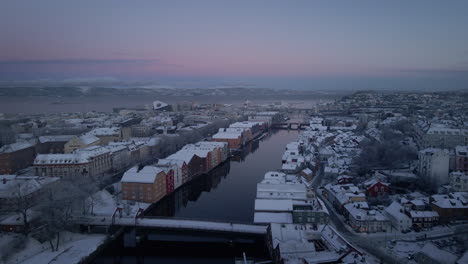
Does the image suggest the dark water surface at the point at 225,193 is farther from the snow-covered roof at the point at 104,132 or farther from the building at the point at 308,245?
the snow-covered roof at the point at 104,132

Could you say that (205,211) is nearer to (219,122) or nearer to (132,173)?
(132,173)

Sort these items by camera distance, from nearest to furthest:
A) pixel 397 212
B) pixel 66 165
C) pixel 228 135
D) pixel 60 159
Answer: pixel 397 212
pixel 66 165
pixel 60 159
pixel 228 135

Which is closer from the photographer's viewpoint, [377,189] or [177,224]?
[177,224]

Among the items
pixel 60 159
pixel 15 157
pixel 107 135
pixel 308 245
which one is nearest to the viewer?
pixel 308 245

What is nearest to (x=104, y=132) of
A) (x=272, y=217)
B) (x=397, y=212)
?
(x=272, y=217)

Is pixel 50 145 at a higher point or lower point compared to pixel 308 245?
higher

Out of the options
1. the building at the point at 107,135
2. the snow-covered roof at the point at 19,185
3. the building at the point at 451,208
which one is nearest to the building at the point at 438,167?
the building at the point at 451,208

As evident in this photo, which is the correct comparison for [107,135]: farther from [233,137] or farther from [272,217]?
[272,217]
